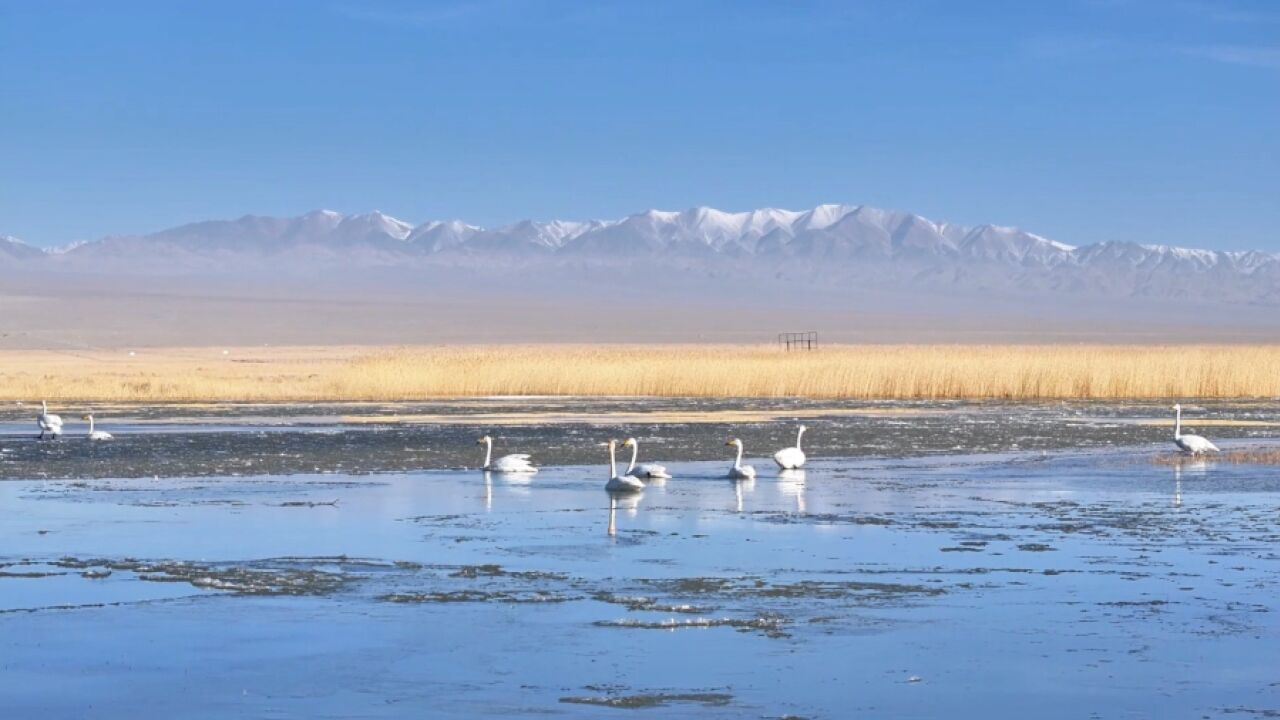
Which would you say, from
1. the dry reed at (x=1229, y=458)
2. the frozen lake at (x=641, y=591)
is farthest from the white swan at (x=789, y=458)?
the dry reed at (x=1229, y=458)

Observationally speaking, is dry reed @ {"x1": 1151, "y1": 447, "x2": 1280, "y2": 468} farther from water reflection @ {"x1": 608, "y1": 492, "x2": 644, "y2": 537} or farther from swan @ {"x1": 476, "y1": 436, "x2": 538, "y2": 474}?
swan @ {"x1": 476, "y1": 436, "x2": 538, "y2": 474}

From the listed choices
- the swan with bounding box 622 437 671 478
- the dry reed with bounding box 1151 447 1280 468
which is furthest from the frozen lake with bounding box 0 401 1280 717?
the dry reed with bounding box 1151 447 1280 468

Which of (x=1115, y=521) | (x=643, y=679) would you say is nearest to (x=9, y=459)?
(x=1115, y=521)

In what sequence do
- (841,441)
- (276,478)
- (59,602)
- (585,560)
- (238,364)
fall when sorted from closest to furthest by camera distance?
(59,602), (585,560), (276,478), (841,441), (238,364)

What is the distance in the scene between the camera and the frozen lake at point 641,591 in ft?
31.0

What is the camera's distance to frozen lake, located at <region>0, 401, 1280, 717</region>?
9445 mm

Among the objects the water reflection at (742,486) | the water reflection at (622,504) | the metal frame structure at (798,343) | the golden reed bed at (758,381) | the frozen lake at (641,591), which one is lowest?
the frozen lake at (641,591)

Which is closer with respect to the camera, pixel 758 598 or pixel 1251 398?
pixel 758 598

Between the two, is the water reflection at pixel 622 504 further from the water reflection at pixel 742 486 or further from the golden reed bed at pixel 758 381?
the golden reed bed at pixel 758 381

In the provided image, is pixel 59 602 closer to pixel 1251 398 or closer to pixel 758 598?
pixel 758 598

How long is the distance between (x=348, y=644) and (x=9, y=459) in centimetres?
1424

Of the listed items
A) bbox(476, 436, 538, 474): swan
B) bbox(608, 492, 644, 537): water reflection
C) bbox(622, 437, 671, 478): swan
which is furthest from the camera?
bbox(476, 436, 538, 474): swan

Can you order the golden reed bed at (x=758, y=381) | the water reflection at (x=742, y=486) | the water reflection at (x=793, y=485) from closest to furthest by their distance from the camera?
the water reflection at (x=793, y=485) < the water reflection at (x=742, y=486) < the golden reed bed at (x=758, y=381)

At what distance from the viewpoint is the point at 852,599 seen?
12039mm
